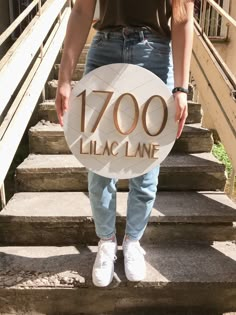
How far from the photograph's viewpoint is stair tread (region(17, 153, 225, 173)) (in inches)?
98.1

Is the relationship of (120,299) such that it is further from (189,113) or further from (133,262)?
(189,113)

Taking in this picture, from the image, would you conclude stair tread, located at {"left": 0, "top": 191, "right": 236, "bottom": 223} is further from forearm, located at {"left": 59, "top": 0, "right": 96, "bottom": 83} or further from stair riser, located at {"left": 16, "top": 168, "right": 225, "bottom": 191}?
forearm, located at {"left": 59, "top": 0, "right": 96, "bottom": 83}

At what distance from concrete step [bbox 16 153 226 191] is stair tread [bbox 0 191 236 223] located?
5 cm

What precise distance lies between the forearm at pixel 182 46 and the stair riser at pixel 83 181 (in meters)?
1.00

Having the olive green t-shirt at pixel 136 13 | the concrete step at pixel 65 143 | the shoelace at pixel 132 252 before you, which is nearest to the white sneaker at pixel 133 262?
the shoelace at pixel 132 252

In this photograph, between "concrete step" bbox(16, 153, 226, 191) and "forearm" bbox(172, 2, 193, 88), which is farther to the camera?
"concrete step" bbox(16, 153, 226, 191)

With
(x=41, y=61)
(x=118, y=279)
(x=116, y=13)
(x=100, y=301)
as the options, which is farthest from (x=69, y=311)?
(x=41, y=61)

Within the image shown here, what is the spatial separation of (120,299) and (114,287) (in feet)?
0.29

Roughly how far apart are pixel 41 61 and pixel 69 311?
1779 millimetres

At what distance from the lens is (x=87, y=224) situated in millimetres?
2180

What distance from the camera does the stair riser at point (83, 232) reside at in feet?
7.18

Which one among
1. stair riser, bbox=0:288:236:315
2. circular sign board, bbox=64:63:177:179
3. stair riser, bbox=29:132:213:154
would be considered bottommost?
A: stair riser, bbox=0:288:236:315

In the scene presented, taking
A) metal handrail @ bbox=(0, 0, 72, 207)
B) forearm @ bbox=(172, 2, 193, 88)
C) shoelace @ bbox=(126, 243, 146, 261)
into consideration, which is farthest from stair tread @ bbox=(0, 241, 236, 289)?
forearm @ bbox=(172, 2, 193, 88)

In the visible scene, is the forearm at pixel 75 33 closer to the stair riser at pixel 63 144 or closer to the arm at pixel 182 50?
the arm at pixel 182 50
